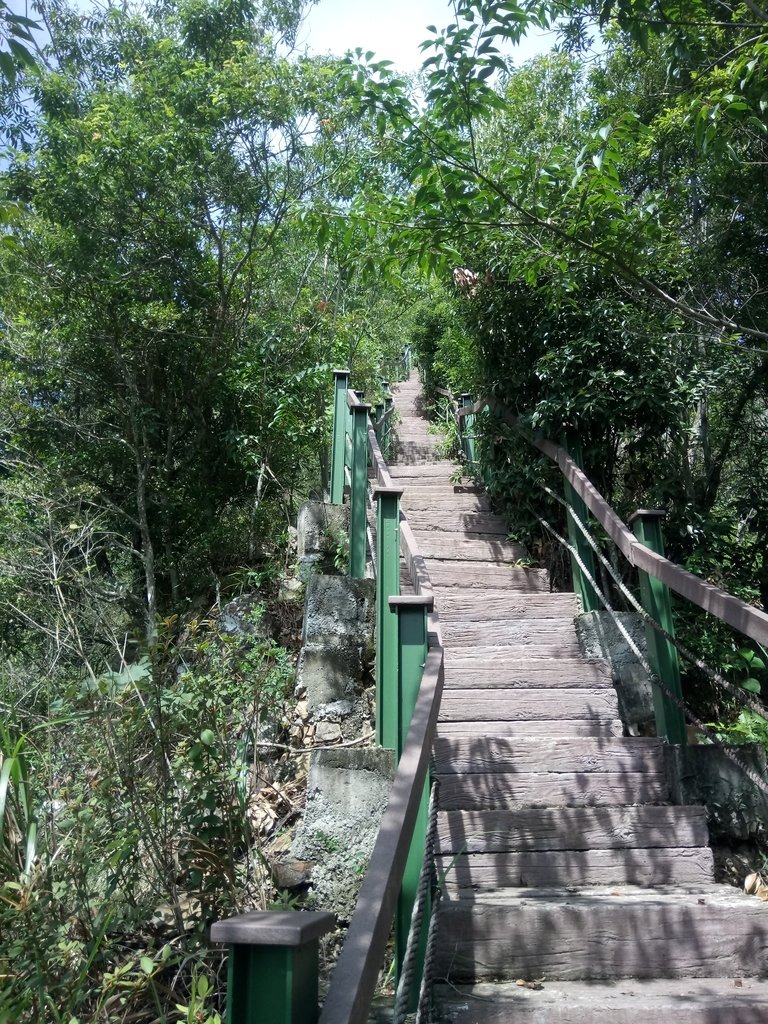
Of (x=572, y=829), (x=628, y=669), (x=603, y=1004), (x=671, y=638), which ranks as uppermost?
(x=671, y=638)

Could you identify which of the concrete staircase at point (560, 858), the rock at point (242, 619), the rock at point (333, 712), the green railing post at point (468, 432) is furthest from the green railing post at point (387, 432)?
the rock at point (333, 712)

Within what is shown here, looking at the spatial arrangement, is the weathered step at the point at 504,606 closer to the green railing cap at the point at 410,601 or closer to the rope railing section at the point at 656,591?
the rope railing section at the point at 656,591

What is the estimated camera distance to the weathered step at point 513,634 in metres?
4.91

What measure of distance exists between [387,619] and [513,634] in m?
Answer: 1.56

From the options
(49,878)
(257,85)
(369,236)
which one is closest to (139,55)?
(257,85)

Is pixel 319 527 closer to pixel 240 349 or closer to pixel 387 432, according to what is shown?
pixel 240 349

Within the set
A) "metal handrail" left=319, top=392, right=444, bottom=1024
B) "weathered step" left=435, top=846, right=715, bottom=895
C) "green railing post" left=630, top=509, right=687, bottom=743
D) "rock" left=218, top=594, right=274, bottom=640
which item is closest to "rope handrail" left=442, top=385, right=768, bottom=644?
"green railing post" left=630, top=509, right=687, bottom=743

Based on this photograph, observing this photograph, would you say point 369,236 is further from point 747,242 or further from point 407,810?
point 747,242

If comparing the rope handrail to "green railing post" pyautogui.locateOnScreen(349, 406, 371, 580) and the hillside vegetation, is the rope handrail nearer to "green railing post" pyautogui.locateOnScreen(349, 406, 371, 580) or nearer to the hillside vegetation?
the hillside vegetation

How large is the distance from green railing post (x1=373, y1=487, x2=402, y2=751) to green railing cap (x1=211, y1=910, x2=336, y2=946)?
1.98 meters

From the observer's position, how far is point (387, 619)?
3650 mm

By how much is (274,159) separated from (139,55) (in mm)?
1696

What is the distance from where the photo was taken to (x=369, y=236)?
434 centimetres

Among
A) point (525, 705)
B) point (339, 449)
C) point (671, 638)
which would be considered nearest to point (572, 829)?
point (525, 705)
